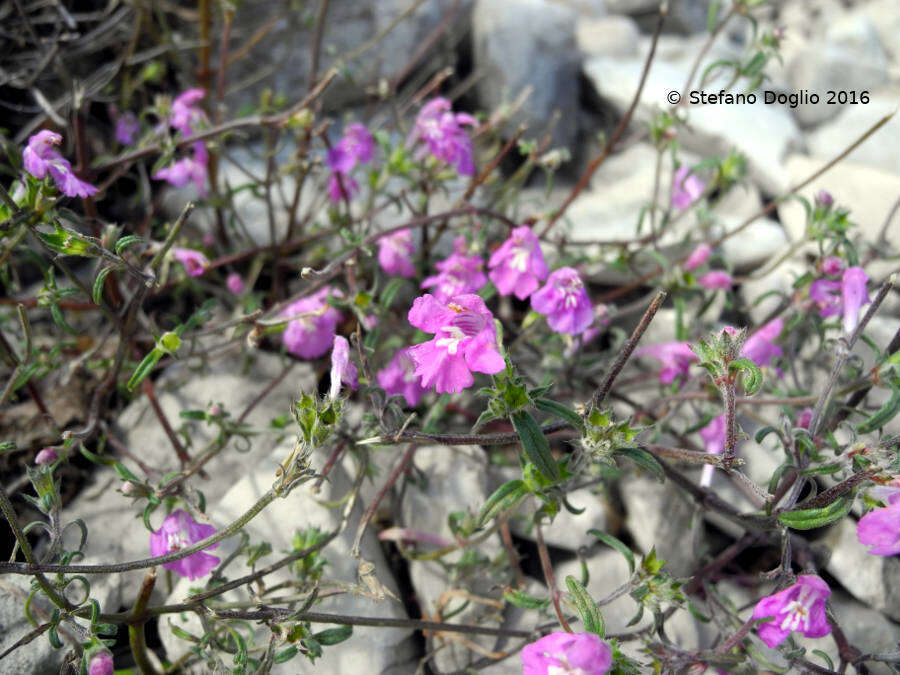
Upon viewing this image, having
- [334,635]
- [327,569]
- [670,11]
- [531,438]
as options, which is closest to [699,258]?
[531,438]

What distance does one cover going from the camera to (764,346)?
249 cm

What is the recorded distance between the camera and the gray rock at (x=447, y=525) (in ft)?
7.31

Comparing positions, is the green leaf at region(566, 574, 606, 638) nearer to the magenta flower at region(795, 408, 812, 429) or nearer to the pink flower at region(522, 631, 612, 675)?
the pink flower at region(522, 631, 612, 675)

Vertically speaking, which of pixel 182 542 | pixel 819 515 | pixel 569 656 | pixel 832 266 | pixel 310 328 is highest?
pixel 832 266

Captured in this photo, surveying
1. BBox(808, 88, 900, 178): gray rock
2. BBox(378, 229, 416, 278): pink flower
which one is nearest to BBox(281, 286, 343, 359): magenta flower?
BBox(378, 229, 416, 278): pink flower

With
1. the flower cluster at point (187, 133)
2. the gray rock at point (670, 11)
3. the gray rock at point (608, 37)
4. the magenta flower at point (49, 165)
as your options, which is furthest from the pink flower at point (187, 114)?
the gray rock at point (670, 11)

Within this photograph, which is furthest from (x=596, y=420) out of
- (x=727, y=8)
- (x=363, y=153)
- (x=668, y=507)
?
(x=727, y=8)

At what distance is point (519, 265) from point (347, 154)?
74 centimetres

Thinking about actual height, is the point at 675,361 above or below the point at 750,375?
below

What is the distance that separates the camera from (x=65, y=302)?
2689 mm

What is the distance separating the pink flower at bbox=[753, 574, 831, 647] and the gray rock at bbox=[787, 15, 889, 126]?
3.19 meters

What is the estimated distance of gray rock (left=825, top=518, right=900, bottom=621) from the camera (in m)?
2.33

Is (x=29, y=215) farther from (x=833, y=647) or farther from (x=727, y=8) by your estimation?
(x=727, y=8)

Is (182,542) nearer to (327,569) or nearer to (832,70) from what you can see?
(327,569)
